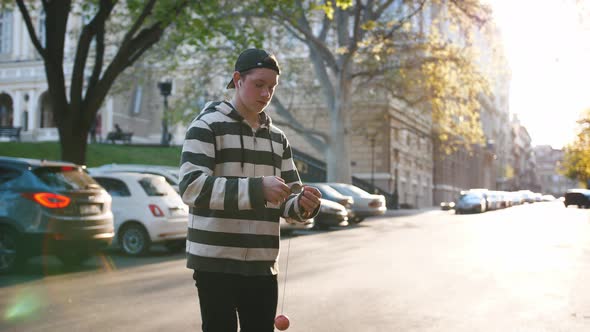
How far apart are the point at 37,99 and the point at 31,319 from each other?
48.5m

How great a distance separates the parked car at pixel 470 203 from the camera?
146ft

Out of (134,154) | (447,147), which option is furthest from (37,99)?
(447,147)

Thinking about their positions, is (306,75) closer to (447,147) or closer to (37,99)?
(447,147)

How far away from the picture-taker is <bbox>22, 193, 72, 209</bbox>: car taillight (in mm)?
10766

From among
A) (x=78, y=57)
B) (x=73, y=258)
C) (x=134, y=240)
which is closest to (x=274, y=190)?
(x=73, y=258)

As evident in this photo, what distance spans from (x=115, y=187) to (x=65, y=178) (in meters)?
3.13

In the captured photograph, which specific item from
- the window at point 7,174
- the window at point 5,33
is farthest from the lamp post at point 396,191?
the window at point 7,174

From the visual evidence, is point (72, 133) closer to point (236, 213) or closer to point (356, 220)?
point (356, 220)

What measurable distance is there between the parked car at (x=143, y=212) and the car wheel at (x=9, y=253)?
3.36 m

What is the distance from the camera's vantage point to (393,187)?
4928 centimetres

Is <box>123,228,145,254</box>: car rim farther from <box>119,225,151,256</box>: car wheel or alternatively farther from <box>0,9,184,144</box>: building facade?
<box>0,9,184,144</box>: building facade

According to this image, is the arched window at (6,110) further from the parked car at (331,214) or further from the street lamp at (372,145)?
the parked car at (331,214)

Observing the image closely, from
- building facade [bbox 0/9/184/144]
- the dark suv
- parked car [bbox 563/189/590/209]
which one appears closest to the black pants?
the dark suv

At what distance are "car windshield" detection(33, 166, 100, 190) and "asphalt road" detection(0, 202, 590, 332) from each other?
1.26 meters
